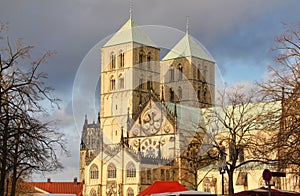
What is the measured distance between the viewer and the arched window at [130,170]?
279 feet

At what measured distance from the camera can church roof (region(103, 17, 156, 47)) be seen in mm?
103062

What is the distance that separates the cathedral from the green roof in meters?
0.06

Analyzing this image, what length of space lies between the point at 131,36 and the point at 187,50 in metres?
15.2

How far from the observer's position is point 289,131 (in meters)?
24.4

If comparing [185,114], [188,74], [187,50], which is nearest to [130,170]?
[185,114]

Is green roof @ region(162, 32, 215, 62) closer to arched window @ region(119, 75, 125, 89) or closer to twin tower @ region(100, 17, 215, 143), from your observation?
twin tower @ region(100, 17, 215, 143)

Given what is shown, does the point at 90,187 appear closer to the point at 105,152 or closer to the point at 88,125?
the point at 105,152

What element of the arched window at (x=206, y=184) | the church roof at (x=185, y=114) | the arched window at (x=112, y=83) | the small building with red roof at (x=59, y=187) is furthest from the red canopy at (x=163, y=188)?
the small building with red roof at (x=59, y=187)

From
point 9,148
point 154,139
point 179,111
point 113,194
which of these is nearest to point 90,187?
point 113,194

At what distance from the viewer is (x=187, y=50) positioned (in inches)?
4478

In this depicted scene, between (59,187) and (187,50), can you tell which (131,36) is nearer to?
(187,50)

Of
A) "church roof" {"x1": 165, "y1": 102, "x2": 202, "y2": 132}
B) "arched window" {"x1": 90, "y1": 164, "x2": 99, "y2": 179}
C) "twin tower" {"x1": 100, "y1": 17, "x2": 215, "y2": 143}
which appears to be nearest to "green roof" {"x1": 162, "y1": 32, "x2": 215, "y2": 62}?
"twin tower" {"x1": 100, "y1": 17, "x2": 215, "y2": 143}

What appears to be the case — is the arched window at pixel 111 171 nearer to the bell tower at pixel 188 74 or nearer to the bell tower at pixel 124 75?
the bell tower at pixel 124 75

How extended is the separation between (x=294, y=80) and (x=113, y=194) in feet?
210
